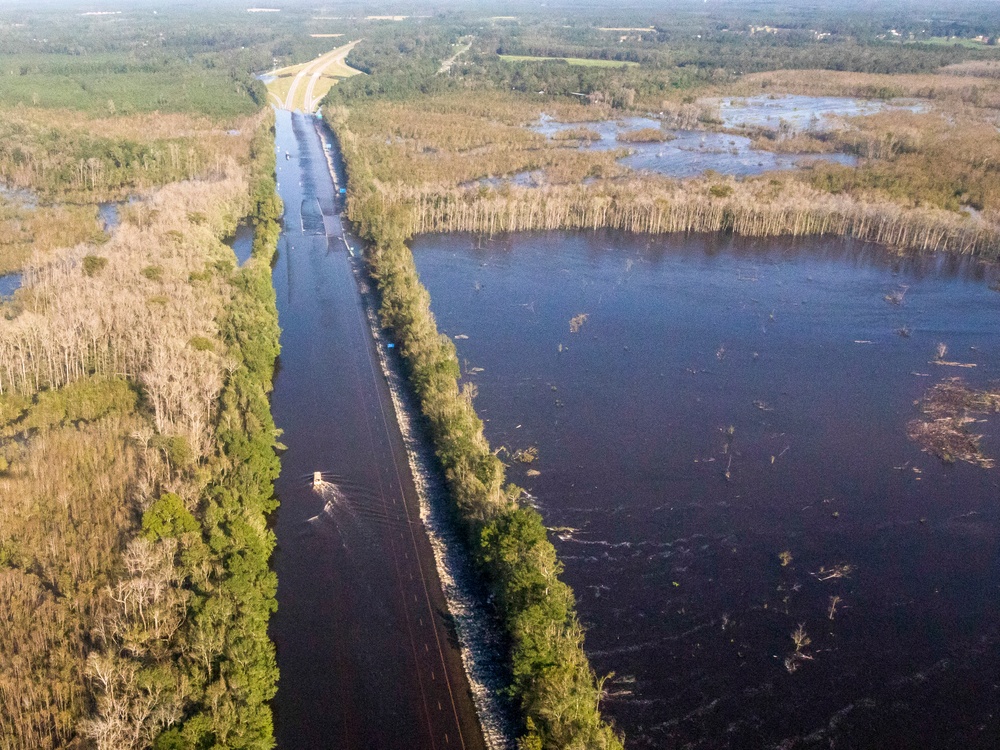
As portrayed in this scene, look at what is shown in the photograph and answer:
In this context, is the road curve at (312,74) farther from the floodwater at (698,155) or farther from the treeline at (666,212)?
the treeline at (666,212)

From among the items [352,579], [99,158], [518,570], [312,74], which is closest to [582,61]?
[312,74]

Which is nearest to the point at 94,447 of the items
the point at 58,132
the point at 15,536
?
the point at 15,536

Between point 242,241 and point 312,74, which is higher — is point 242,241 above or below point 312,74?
below

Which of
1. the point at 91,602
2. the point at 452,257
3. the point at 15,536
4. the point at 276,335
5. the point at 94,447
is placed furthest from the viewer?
the point at 452,257

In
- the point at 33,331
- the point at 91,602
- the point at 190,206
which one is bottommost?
the point at 91,602

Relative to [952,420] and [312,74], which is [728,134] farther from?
[312,74]

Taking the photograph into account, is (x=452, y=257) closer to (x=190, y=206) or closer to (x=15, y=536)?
(x=190, y=206)
